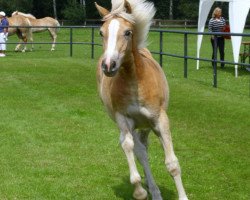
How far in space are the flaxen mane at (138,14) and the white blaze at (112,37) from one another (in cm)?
15

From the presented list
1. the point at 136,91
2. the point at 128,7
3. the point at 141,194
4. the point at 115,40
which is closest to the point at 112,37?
the point at 115,40

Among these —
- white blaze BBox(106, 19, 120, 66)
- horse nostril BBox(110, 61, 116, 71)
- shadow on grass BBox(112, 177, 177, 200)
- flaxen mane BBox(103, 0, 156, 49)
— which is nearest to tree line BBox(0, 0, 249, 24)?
shadow on grass BBox(112, 177, 177, 200)

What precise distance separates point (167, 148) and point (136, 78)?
627 mm

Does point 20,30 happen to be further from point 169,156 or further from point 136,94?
point 169,156

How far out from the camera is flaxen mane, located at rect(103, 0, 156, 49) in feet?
14.4

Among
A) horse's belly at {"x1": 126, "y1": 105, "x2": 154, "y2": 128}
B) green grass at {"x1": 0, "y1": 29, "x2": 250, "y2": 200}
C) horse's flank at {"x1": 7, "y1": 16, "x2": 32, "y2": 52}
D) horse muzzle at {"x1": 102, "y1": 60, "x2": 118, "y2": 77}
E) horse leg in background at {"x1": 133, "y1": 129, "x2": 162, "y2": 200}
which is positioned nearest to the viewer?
horse muzzle at {"x1": 102, "y1": 60, "x2": 118, "y2": 77}

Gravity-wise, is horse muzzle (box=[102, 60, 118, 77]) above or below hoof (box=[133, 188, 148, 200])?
above

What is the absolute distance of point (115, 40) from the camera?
4.19 metres

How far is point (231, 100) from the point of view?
10.8m

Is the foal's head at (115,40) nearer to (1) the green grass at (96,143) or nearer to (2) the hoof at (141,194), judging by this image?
(2) the hoof at (141,194)

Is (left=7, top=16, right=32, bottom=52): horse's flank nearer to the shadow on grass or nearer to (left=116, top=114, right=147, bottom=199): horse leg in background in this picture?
the shadow on grass

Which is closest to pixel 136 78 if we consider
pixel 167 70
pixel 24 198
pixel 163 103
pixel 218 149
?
pixel 163 103

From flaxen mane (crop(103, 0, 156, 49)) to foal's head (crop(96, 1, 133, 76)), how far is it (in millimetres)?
17

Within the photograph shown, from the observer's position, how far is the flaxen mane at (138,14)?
440 cm
